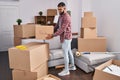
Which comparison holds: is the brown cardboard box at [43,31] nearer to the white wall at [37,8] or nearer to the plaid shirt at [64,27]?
the plaid shirt at [64,27]

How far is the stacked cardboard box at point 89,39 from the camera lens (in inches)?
134

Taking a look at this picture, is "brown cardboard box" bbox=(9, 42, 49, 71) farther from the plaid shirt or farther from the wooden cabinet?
the wooden cabinet

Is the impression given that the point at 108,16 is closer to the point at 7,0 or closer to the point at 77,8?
the point at 77,8

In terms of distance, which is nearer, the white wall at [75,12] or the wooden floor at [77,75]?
the wooden floor at [77,75]

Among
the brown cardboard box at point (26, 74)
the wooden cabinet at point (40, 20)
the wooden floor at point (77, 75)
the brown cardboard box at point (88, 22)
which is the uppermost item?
the wooden cabinet at point (40, 20)

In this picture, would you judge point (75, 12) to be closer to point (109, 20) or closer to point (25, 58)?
point (109, 20)

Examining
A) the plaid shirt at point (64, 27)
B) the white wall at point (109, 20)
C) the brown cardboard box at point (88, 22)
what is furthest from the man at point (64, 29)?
the white wall at point (109, 20)

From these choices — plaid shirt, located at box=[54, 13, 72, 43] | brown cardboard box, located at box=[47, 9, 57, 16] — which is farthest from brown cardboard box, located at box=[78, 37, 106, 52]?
brown cardboard box, located at box=[47, 9, 57, 16]

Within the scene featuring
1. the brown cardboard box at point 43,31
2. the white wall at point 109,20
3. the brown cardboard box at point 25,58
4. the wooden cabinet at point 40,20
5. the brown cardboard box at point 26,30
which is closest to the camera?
the brown cardboard box at point 25,58

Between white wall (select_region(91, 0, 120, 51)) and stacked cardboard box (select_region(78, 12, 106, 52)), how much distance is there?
29 centimetres

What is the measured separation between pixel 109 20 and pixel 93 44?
0.72 meters

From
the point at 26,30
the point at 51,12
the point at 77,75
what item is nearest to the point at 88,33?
the point at 77,75

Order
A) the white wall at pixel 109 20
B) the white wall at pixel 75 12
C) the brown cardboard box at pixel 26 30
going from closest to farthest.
A: the brown cardboard box at pixel 26 30
the white wall at pixel 109 20
the white wall at pixel 75 12

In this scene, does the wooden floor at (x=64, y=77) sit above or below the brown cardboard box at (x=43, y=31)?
below
